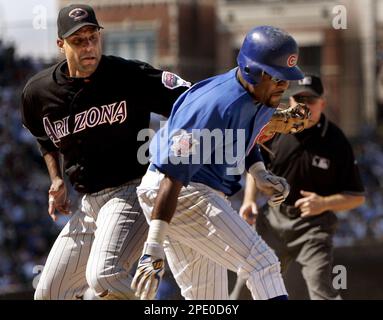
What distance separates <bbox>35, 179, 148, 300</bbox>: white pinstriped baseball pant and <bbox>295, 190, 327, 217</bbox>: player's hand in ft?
5.91

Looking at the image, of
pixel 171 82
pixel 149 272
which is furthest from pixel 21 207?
pixel 149 272

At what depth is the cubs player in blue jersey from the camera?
4934 millimetres

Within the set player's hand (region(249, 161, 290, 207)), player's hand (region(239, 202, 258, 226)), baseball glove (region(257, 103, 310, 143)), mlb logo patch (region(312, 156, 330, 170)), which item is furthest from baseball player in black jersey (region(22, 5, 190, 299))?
mlb logo patch (region(312, 156, 330, 170))

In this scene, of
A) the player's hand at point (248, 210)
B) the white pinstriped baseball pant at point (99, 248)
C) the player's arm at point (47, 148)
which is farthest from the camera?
the player's hand at point (248, 210)

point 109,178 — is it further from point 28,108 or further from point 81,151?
point 28,108

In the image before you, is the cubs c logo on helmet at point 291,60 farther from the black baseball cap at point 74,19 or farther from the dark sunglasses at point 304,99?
the dark sunglasses at point 304,99

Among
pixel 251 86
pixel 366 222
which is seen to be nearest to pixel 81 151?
pixel 251 86

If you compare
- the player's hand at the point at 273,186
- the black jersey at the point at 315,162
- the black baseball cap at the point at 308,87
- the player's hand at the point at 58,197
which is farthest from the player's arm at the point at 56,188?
the black baseball cap at the point at 308,87

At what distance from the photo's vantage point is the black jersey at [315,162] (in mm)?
7348

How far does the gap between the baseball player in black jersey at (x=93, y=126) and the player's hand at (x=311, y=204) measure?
5.78 feet

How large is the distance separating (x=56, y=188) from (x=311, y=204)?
210 cm

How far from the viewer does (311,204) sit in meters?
7.13

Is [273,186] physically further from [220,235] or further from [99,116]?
[99,116]

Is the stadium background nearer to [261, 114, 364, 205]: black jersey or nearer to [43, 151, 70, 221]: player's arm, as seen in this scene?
[261, 114, 364, 205]: black jersey
